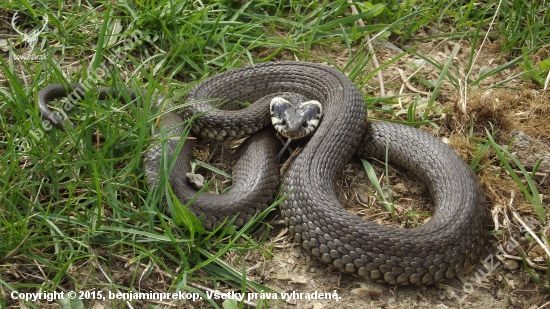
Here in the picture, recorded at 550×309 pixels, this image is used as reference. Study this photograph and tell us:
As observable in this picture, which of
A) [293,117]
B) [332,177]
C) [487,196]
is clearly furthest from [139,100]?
[487,196]

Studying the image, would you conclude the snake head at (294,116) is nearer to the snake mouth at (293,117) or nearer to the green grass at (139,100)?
the snake mouth at (293,117)

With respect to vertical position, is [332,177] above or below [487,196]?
above

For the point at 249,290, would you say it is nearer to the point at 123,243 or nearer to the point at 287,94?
the point at 123,243

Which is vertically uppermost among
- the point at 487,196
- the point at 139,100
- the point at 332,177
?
the point at 139,100

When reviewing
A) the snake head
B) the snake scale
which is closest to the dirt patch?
the snake scale

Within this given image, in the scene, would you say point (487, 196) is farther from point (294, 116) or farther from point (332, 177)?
point (294, 116)

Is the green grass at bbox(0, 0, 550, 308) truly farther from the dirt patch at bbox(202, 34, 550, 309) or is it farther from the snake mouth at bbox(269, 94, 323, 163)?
the snake mouth at bbox(269, 94, 323, 163)
